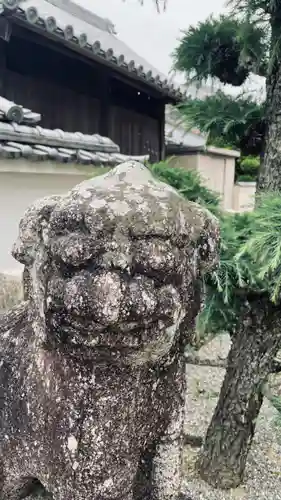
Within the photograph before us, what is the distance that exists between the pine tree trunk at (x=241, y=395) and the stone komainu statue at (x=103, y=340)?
1.15m

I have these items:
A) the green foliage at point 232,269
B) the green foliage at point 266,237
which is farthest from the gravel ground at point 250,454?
the green foliage at point 266,237

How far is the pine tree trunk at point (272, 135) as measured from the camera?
2.04m

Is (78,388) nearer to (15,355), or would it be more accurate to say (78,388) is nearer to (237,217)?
(15,355)

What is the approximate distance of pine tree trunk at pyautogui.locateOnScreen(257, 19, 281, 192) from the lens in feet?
6.68

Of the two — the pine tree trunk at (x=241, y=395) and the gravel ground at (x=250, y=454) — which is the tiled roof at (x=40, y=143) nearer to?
the pine tree trunk at (x=241, y=395)

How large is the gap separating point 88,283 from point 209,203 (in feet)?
3.73

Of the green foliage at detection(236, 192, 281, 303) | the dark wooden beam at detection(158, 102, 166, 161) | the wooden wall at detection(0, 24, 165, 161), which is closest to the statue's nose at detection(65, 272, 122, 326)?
the green foliage at detection(236, 192, 281, 303)

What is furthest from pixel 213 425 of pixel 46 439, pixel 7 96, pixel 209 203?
pixel 7 96

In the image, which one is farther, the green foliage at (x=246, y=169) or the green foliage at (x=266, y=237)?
the green foliage at (x=246, y=169)

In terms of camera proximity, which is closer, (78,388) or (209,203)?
(78,388)

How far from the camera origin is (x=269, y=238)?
150 cm

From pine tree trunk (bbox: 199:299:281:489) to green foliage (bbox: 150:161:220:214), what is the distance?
0.49 metres

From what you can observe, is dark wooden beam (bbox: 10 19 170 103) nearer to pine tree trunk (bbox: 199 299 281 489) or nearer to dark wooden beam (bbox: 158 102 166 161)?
dark wooden beam (bbox: 158 102 166 161)

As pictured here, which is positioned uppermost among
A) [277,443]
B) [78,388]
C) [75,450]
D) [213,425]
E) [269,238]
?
[269,238]
